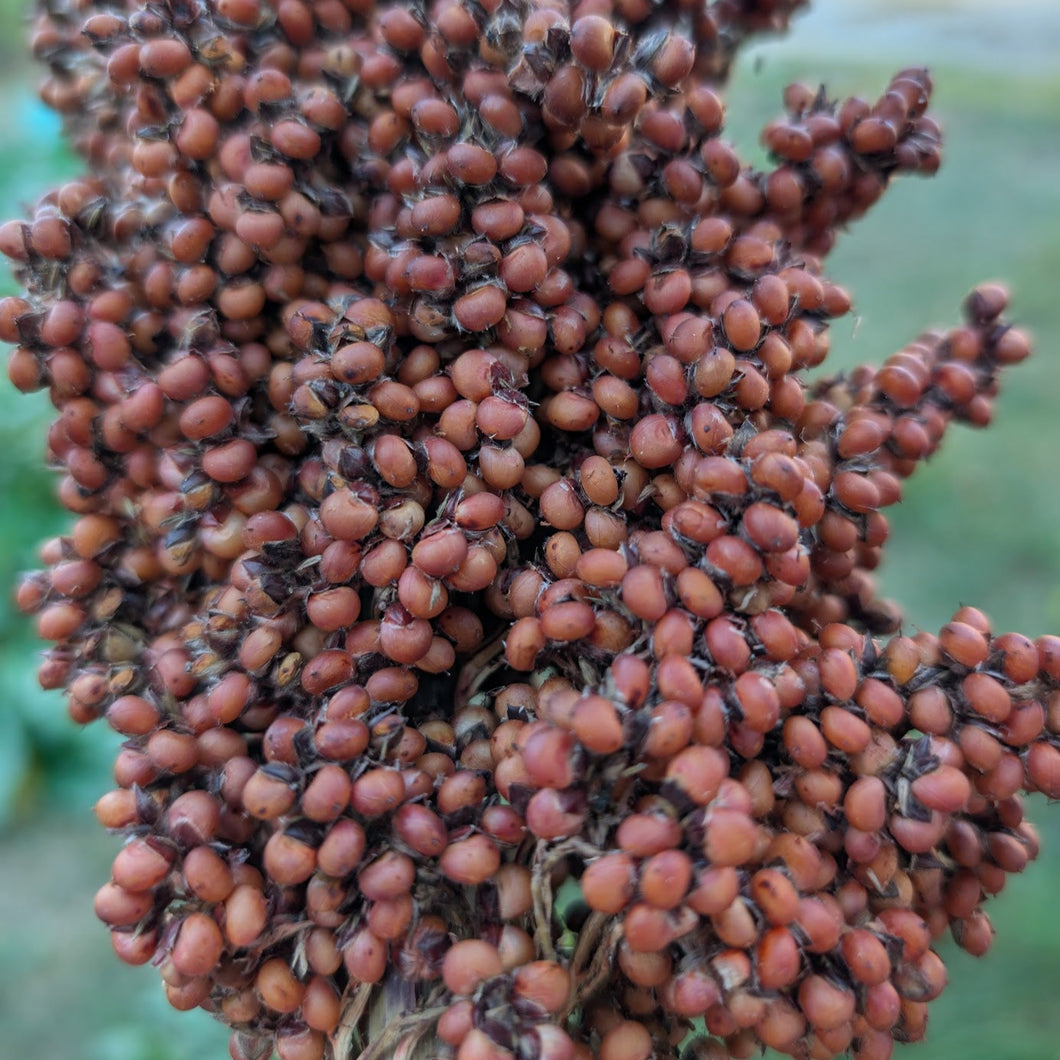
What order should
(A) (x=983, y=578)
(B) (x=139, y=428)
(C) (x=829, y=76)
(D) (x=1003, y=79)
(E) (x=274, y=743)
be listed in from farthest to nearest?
(D) (x=1003, y=79)
(C) (x=829, y=76)
(A) (x=983, y=578)
(B) (x=139, y=428)
(E) (x=274, y=743)

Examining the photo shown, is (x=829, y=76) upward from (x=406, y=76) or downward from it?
upward

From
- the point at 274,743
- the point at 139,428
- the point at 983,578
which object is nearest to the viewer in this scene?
the point at 274,743

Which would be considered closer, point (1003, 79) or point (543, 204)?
point (543, 204)

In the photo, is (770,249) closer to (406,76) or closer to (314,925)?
(406,76)

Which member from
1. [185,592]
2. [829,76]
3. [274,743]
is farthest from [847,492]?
[829,76]

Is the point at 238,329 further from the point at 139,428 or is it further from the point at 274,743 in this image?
the point at 274,743

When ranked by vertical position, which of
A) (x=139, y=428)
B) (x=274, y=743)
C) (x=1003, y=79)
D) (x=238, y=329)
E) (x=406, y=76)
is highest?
(x=1003, y=79)
